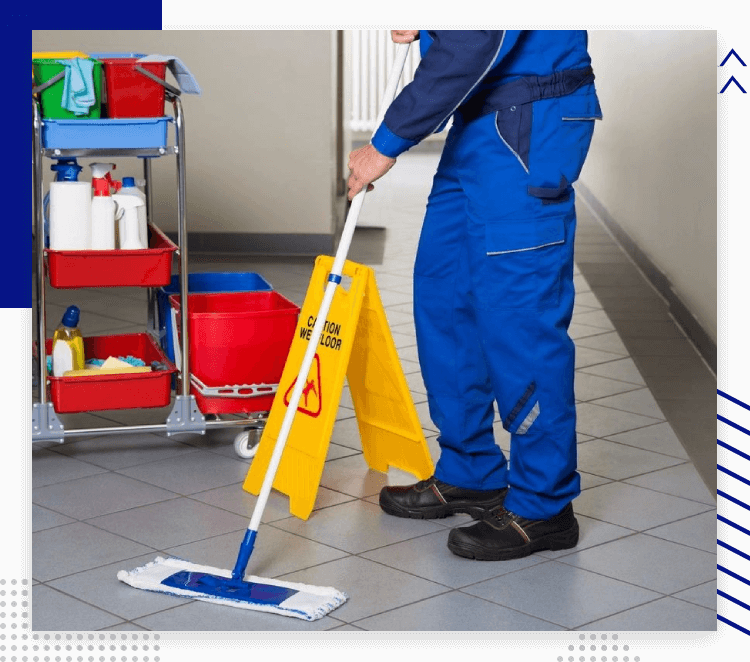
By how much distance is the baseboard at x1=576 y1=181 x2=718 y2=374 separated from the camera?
4.48 m

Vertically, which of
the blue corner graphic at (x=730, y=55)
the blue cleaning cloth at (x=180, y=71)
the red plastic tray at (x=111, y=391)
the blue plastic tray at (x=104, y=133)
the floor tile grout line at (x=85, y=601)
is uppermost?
the blue cleaning cloth at (x=180, y=71)

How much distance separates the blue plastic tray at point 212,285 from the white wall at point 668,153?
1788 millimetres

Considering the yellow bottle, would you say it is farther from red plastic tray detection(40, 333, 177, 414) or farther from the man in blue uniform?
the man in blue uniform

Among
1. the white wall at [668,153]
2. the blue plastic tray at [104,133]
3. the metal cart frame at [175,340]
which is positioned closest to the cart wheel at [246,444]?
the metal cart frame at [175,340]

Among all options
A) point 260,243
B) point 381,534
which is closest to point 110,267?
point 381,534

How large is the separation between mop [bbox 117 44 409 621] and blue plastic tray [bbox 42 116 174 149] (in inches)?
30.0

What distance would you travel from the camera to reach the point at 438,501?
2.83 metres

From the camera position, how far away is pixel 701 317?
4699mm

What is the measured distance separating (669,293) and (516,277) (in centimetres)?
314

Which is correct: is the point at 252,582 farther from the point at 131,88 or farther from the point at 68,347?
the point at 131,88

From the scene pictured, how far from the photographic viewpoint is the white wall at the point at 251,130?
6.23 meters

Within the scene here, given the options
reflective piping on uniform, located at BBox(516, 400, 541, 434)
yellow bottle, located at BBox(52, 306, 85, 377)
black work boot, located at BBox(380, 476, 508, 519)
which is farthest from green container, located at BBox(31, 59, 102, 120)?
reflective piping on uniform, located at BBox(516, 400, 541, 434)

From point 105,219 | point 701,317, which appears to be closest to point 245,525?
point 105,219
